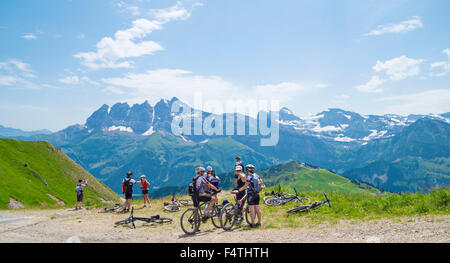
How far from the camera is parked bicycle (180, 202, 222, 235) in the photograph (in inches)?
591

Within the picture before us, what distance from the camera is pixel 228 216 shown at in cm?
1577

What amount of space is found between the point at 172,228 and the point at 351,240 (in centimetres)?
1022

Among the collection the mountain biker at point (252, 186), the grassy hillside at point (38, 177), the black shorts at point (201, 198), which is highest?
the mountain biker at point (252, 186)

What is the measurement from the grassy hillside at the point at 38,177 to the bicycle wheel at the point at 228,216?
1584 inches

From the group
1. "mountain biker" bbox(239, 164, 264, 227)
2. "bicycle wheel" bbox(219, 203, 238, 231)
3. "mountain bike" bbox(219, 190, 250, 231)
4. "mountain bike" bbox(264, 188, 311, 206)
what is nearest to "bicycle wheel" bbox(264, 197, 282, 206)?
"mountain bike" bbox(264, 188, 311, 206)

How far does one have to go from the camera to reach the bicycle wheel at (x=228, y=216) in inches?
611

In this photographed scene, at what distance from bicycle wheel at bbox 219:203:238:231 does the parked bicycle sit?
13.7 inches

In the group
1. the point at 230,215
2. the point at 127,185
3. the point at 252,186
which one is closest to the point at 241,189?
the point at 252,186

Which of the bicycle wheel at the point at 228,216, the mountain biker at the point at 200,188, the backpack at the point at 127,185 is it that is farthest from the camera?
the backpack at the point at 127,185

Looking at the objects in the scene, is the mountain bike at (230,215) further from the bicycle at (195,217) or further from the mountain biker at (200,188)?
the mountain biker at (200,188)

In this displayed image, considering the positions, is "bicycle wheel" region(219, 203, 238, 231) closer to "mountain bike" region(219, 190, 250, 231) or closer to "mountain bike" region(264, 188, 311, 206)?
"mountain bike" region(219, 190, 250, 231)

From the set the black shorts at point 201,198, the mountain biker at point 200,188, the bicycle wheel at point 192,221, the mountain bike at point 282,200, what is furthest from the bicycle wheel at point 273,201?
the bicycle wheel at point 192,221

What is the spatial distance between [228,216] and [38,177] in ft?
230
